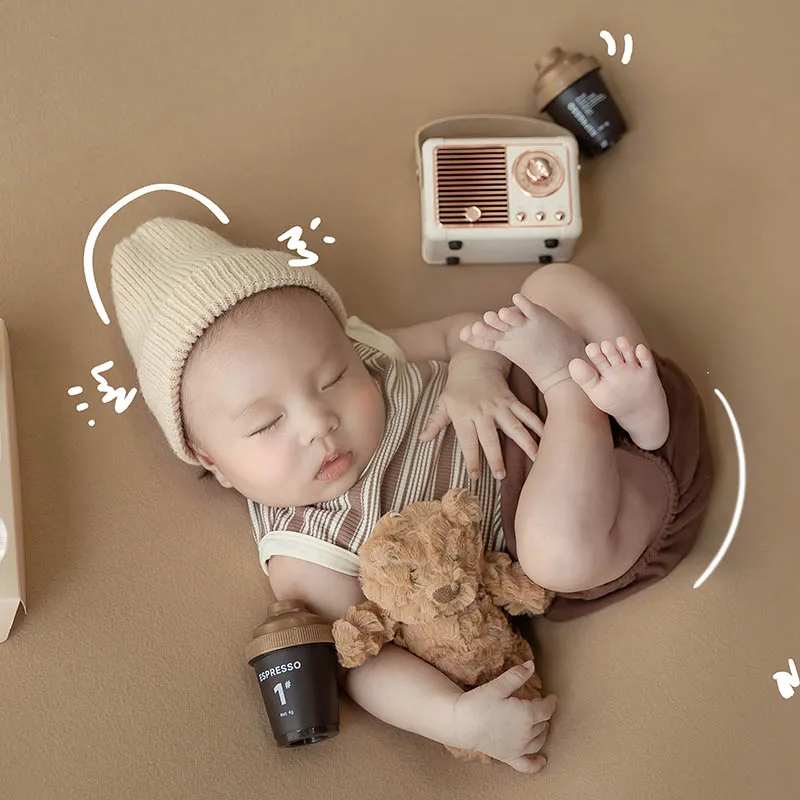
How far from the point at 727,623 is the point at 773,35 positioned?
79 centimetres

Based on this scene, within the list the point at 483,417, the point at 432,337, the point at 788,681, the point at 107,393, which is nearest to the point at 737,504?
the point at 788,681

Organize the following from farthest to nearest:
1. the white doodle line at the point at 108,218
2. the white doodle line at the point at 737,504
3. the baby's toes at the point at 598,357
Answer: the white doodle line at the point at 108,218, the white doodle line at the point at 737,504, the baby's toes at the point at 598,357

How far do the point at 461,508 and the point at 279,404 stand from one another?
0.69 feet

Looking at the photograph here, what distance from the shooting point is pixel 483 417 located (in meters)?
1.06

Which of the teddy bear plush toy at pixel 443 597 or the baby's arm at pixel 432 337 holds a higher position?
the baby's arm at pixel 432 337

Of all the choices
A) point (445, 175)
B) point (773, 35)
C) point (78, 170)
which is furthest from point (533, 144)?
point (78, 170)

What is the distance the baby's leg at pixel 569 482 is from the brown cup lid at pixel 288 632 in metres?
0.21

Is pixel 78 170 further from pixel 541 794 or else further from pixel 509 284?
pixel 541 794

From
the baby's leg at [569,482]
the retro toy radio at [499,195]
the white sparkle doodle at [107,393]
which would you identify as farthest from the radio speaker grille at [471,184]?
the white sparkle doodle at [107,393]

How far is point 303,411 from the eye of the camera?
39.0 inches

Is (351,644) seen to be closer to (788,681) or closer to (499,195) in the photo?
(788,681)

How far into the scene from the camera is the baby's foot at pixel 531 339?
0.98 meters

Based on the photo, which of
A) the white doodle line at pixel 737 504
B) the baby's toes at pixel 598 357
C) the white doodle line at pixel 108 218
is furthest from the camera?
the white doodle line at pixel 108 218

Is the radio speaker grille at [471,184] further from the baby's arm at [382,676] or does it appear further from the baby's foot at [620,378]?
the baby's arm at [382,676]
